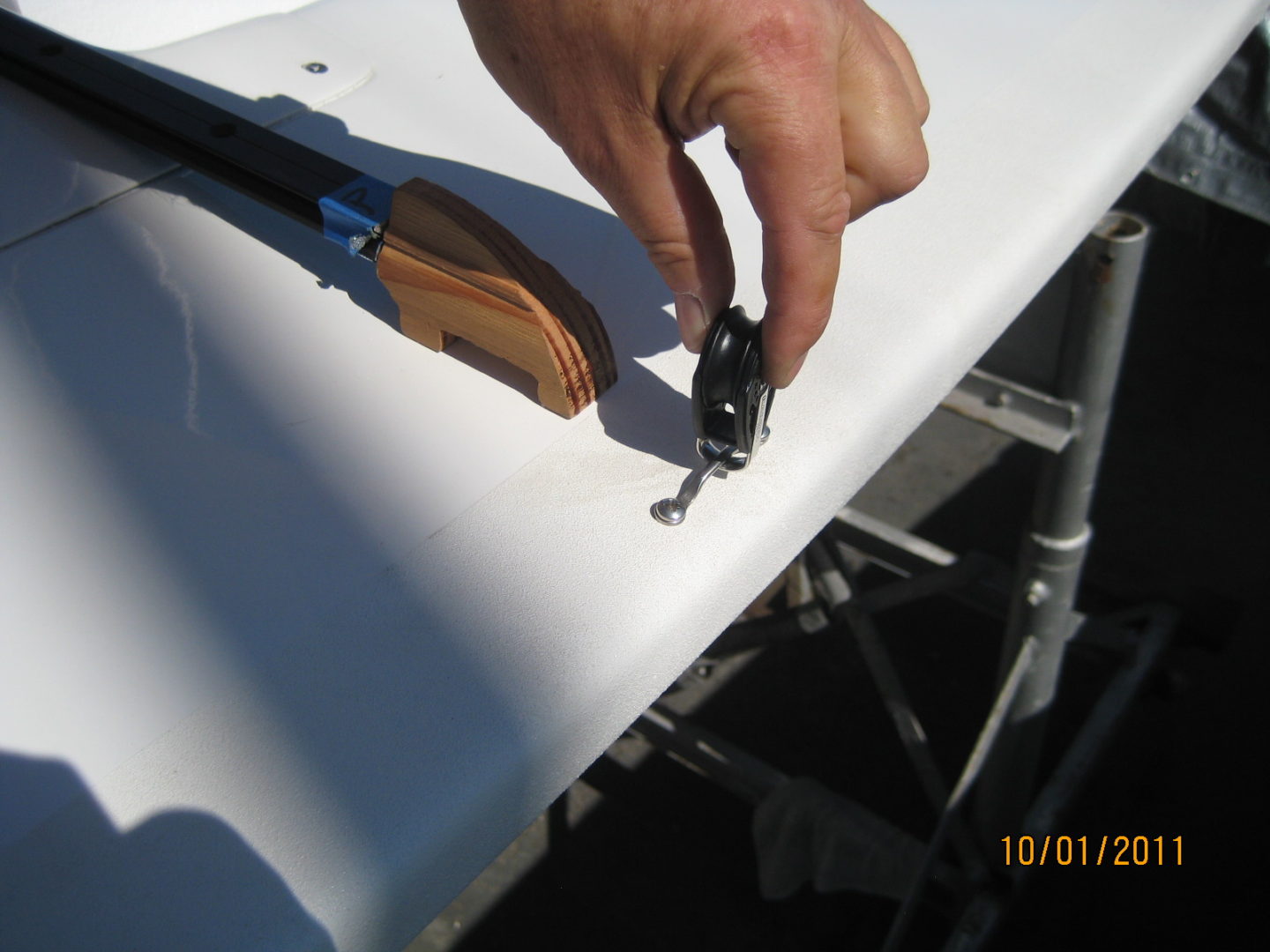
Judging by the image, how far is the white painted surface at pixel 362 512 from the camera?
1.40 ft

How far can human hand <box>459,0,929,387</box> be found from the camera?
1.56 feet

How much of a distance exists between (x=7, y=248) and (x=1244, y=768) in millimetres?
1887

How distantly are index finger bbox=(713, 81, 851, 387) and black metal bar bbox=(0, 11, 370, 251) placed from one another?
0.94ft

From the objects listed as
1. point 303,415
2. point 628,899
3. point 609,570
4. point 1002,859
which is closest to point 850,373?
point 609,570

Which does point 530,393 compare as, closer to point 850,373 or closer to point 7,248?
point 850,373

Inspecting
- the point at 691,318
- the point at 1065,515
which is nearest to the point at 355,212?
the point at 691,318

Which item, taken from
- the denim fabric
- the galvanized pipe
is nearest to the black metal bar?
the galvanized pipe

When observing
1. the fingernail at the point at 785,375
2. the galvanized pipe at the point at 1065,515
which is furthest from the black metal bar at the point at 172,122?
the galvanized pipe at the point at 1065,515

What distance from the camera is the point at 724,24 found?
0.47m

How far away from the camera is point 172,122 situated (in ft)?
2.41

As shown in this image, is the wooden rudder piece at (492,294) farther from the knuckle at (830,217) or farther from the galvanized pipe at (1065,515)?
the galvanized pipe at (1065,515)
